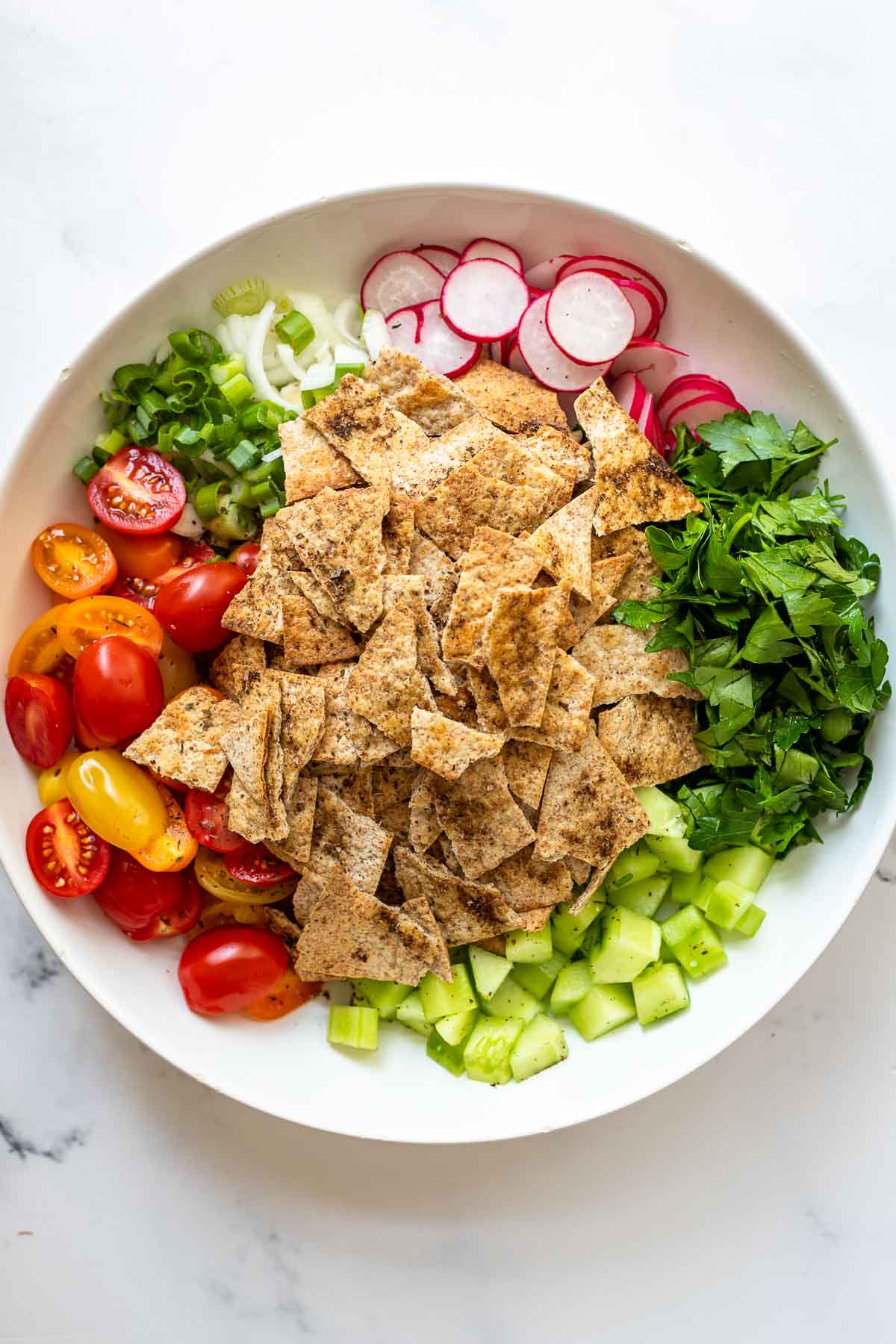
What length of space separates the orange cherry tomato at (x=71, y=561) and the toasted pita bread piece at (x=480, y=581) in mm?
967

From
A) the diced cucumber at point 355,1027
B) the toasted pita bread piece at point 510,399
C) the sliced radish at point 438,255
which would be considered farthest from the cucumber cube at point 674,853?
the sliced radish at point 438,255

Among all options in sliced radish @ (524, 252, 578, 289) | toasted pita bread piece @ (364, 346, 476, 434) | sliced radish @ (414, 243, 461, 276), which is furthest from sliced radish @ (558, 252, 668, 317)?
toasted pita bread piece @ (364, 346, 476, 434)

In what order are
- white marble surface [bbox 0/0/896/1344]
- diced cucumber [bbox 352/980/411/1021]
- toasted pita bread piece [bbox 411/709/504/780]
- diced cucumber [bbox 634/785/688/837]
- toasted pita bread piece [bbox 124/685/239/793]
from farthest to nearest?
white marble surface [bbox 0/0/896/1344] → diced cucumber [bbox 352/980/411/1021] → diced cucumber [bbox 634/785/688/837] → toasted pita bread piece [bbox 124/685/239/793] → toasted pita bread piece [bbox 411/709/504/780]

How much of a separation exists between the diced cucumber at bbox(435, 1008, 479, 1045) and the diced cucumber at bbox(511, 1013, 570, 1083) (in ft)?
0.47

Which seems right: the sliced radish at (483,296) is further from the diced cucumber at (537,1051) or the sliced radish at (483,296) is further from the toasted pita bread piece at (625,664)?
the diced cucumber at (537,1051)

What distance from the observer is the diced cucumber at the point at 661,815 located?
2.68 metres

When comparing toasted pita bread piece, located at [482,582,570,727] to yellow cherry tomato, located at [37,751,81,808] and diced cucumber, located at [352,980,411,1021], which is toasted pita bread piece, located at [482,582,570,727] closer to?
diced cucumber, located at [352,980,411,1021]

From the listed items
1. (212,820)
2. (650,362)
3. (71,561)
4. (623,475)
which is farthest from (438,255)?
(212,820)

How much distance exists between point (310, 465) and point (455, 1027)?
1560mm

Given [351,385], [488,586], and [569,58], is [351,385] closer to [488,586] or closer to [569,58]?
[488,586]

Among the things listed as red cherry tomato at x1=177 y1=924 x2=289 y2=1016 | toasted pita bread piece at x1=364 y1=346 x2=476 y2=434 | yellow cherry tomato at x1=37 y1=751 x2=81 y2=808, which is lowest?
red cherry tomato at x1=177 y1=924 x2=289 y2=1016

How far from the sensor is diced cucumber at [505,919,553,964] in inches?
107

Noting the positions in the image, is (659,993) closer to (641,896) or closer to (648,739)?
(641,896)

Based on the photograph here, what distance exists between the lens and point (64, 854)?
2631mm
